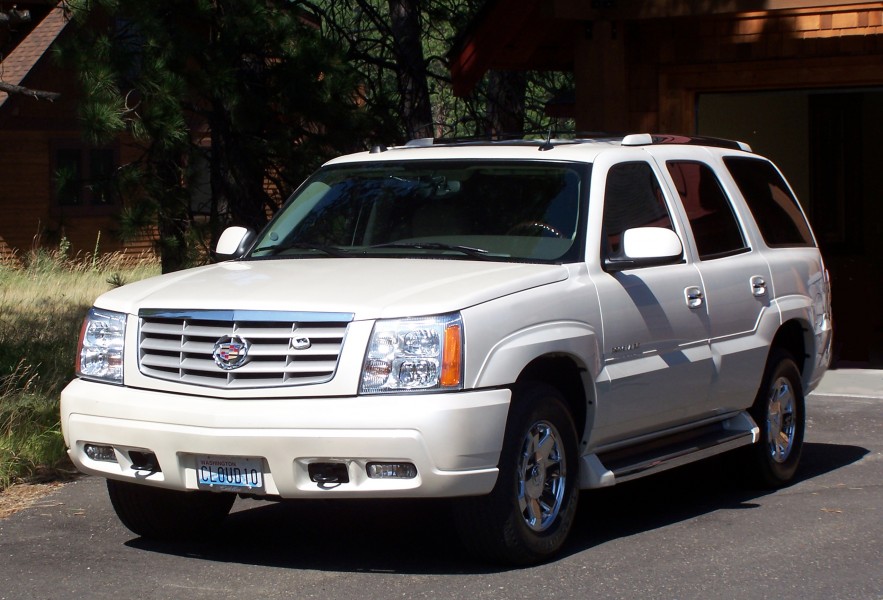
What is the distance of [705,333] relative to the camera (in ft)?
25.0

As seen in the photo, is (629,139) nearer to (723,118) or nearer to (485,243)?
(485,243)

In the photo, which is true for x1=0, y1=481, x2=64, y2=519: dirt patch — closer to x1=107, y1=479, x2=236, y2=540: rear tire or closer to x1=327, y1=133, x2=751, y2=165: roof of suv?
x1=107, y1=479, x2=236, y2=540: rear tire

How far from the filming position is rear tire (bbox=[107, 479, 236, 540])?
6.83m

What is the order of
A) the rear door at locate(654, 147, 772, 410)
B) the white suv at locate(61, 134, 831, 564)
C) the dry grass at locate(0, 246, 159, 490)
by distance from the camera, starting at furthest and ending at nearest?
the dry grass at locate(0, 246, 159, 490) → the rear door at locate(654, 147, 772, 410) → the white suv at locate(61, 134, 831, 564)

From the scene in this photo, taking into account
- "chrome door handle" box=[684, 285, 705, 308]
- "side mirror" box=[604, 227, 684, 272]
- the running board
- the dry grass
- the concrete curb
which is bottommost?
the concrete curb

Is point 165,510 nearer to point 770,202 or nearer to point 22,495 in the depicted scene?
point 22,495

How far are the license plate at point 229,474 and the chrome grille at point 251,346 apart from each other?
0.31 m

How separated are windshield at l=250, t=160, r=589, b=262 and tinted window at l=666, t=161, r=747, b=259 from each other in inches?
36.9

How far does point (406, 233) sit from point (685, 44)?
292 inches

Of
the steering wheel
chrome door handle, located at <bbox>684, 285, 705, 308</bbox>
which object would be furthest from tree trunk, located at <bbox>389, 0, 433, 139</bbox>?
the steering wheel

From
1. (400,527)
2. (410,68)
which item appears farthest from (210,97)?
(400,527)

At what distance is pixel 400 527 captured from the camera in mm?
7301

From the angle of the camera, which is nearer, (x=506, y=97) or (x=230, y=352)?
(x=230, y=352)

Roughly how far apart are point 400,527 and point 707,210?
252 cm
